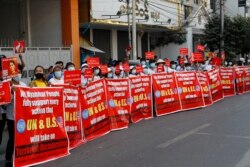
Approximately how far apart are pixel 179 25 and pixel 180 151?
89.0 feet

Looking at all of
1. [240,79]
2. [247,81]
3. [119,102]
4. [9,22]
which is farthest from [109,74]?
[9,22]

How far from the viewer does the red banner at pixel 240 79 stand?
19.8 meters

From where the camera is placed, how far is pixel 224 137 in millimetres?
8797

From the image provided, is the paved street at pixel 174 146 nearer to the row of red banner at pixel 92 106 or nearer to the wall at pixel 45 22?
the row of red banner at pixel 92 106

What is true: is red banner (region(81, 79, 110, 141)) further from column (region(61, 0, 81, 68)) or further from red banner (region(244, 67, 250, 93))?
red banner (region(244, 67, 250, 93))

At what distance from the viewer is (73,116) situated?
8.51 metres

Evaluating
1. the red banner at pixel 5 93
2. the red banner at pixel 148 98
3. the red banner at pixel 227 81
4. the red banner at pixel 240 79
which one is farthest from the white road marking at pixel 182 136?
the red banner at pixel 240 79

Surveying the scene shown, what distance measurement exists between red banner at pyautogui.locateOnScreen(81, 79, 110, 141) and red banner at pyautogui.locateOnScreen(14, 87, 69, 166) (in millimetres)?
1200

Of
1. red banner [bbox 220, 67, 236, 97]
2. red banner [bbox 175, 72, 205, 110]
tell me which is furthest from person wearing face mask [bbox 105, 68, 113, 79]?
red banner [bbox 220, 67, 236, 97]

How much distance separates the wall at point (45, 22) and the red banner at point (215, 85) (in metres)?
7.42

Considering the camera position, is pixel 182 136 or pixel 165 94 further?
pixel 165 94

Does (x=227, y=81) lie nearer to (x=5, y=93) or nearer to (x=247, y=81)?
(x=247, y=81)

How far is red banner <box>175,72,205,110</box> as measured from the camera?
14.2 m

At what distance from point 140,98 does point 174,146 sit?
4296 mm
